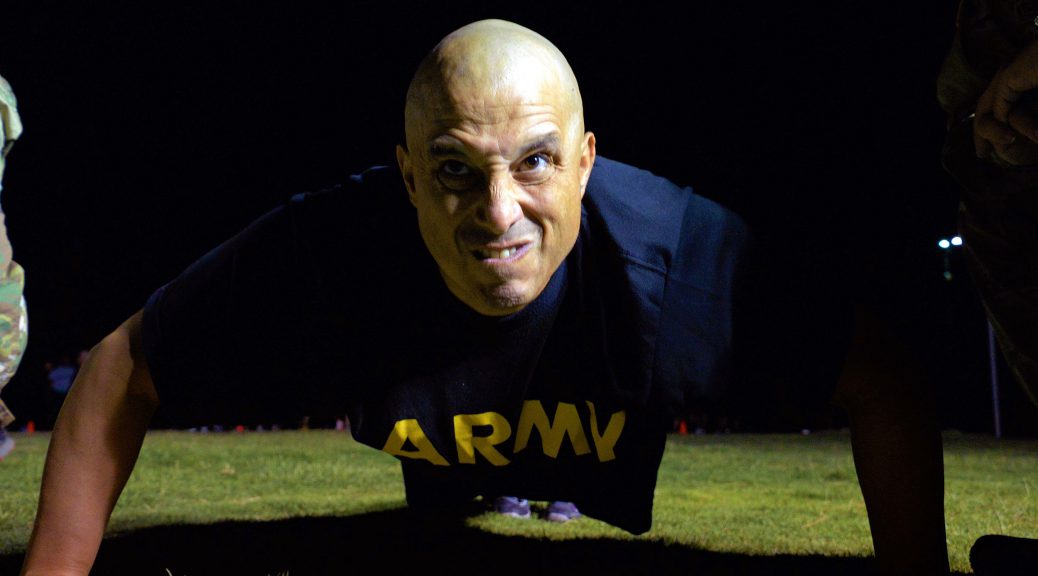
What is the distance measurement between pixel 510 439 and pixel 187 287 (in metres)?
0.42

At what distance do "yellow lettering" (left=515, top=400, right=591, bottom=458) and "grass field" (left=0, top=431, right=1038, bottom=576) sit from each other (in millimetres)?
197

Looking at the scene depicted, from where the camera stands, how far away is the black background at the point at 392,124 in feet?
8.63

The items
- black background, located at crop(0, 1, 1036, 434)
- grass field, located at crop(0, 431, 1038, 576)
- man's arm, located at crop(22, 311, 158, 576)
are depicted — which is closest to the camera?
man's arm, located at crop(22, 311, 158, 576)

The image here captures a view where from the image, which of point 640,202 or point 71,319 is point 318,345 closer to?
point 640,202

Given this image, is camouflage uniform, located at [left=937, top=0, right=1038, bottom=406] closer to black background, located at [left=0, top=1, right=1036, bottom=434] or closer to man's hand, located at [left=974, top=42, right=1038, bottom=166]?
man's hand, located at [left=974, top=42, right=1038, bottom=166]

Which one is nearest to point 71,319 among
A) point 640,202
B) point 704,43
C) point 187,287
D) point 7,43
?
point 7,43

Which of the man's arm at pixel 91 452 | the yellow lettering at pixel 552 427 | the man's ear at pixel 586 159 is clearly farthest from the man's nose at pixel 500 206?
the man's arm at pixel 91 452

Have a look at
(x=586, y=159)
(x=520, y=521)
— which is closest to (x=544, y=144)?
(x=586, y=159)

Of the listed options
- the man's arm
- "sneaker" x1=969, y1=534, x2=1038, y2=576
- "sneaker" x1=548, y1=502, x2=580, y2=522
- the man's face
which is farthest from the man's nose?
"sneaker" x1=548, y1=502, x2=580, y2=522

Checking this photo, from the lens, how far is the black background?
263cm

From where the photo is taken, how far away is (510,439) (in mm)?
1157

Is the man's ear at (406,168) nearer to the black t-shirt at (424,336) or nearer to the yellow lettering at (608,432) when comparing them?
the black t-shirt at (424,336)

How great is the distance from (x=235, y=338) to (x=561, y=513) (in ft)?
2.60

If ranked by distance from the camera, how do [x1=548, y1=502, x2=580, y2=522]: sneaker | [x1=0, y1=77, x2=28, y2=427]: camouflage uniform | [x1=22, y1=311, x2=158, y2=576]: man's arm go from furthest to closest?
[x1=548, y1=502, x2=580, y2=522]: sneaker
[x1=0, y1=77, x2=28, y2=427]: camouflage uniform
[x1=22, y1=311, x2=158, y2=576]: man's arm
